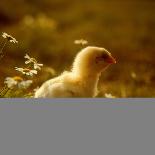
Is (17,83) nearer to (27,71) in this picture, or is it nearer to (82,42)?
(27,71)

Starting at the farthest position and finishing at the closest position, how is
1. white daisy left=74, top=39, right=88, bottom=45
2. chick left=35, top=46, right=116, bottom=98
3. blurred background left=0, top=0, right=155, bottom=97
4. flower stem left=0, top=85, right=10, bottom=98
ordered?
blurred background left=0, top=0, right=155, bottom=97 → white daisy left=74, top=39, right=88, bottom=45 → flower stem left=0, top=85, right=10, bottom=98 → chick left=35, top=46, right=116, bottom=98

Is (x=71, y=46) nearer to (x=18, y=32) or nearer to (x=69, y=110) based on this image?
(x=18, y=32)

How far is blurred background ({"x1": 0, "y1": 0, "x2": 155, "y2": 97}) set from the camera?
141 inches

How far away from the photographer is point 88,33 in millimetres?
3693

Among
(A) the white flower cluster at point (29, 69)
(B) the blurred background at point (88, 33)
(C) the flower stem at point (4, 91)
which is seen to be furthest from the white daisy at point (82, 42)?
(C) the flower stem at point (4, 91)

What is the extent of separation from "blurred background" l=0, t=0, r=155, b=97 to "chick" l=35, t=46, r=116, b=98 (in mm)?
399

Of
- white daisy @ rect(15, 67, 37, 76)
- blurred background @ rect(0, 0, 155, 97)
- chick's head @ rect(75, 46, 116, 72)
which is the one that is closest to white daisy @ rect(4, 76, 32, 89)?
white daisy @ rect(15, 67, 37, 76)

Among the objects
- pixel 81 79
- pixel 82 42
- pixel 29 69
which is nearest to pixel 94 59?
pixel 81 79

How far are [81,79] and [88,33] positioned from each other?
0.63 meters

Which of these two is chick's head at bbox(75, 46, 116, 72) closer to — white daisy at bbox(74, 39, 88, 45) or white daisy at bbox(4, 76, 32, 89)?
white daisy at bbox(4, 76, 32, 89)

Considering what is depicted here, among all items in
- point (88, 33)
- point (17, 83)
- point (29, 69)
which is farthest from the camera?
point (88, 33)

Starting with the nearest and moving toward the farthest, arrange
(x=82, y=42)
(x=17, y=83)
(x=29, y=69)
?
(x=17, y=83) < (x=29, y=69) < (x=82, y=42)

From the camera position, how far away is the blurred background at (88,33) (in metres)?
3.58

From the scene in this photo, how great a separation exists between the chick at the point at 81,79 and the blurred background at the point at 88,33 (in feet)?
1.31
